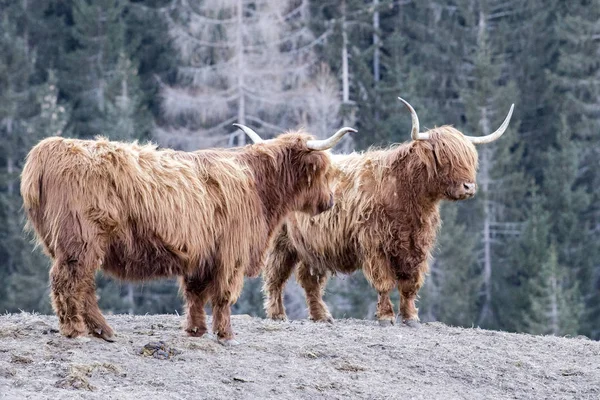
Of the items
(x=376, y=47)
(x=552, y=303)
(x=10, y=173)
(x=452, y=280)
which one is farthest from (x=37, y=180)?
(x=376, y=47)

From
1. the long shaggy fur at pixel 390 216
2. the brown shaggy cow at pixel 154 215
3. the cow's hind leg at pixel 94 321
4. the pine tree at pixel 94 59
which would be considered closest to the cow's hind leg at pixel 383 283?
the long shaggy fur at pixel 390 216

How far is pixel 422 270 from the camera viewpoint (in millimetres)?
11125

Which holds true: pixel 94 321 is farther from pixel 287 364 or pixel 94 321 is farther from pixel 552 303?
pixel 552 303

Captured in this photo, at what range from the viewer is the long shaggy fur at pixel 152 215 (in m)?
8.35

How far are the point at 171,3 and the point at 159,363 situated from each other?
3624cm

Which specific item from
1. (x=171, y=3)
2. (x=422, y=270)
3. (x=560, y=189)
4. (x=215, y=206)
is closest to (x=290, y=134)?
(x=215, y=206)

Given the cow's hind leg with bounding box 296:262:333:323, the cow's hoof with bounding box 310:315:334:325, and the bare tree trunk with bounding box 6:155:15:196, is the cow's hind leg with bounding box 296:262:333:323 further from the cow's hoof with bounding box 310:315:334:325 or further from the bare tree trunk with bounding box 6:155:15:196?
the bare tree trunk with bounding box 6:155:15:196

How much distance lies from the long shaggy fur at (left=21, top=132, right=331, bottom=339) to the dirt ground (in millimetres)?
352

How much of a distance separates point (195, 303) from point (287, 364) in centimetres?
93

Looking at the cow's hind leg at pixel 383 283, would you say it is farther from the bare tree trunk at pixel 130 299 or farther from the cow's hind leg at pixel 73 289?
the bare tree trunk at pixel 130 299

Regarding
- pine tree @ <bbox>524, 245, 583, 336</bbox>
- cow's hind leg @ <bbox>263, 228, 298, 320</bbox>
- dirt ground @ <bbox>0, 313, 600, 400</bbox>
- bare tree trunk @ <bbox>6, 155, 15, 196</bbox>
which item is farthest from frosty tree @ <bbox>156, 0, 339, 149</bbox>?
dirt ground @ <bbox>0, 313, 600, 400</bbox>

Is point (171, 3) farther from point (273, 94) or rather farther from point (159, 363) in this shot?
point (159, 363)

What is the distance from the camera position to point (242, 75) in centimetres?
3834

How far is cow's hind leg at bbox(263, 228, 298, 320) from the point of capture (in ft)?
38.4
